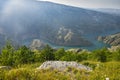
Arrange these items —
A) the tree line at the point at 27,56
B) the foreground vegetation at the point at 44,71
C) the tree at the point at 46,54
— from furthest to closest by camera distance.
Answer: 1. the tree at the point at 46,54
2. the tree line at the point at 27,56
3. the foreground vegetation at the point at 44,71

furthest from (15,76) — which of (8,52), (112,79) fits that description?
(8,52)

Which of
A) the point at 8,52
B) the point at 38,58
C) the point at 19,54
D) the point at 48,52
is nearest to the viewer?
the point at 8,52

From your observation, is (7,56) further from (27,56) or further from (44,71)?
(44,71)

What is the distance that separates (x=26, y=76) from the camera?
7.64 meters

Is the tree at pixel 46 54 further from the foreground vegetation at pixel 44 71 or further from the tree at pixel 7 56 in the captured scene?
the tree at pixel 7 56

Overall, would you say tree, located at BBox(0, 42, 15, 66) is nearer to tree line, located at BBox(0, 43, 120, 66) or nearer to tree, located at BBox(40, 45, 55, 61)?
tree line, located at BBox(0, 43, 120, 66)

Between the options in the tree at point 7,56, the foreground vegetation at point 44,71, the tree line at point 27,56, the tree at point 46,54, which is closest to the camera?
the foreground vegetation at point 44,71

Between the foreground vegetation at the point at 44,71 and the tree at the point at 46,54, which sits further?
the tree at the point at 46,54

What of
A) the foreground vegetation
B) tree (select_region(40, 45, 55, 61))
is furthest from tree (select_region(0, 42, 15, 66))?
tree (select_region(40, 45, 55, 61))

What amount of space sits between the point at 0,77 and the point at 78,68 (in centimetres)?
472

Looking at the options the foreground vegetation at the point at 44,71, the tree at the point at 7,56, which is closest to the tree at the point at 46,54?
the foreground vegetation at the point at 44,71

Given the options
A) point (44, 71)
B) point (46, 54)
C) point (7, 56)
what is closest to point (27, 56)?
point (46, 54)

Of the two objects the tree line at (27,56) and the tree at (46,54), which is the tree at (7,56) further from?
the tree at (46,54)

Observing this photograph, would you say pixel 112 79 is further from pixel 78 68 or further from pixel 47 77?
pixel 78 68
